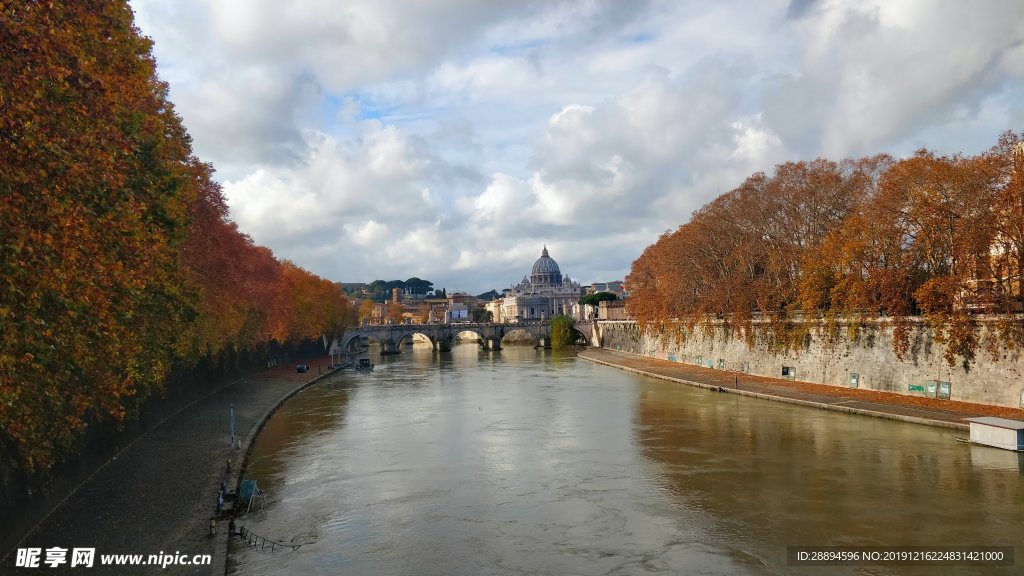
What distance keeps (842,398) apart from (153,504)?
34162 millimetres

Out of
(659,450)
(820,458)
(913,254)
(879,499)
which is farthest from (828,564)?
(913,254)

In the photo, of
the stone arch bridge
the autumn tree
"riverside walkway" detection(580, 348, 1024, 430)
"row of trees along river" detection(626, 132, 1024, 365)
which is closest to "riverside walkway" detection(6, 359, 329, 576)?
the autumn tree

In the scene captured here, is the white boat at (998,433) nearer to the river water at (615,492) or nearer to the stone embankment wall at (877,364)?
the river water at (615,492)

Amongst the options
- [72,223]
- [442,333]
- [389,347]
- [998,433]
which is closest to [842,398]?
[998,433]

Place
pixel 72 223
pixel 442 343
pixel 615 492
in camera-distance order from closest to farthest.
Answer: pixel 72 223, pixel 615 492, pixel 442 343

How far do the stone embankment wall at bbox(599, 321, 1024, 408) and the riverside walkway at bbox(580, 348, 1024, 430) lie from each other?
0.64 m

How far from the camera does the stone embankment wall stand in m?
32.7

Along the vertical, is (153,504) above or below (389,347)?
below

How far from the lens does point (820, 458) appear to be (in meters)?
26.8

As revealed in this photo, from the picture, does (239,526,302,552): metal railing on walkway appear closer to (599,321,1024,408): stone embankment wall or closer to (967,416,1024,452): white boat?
(967,416,1024,452): white boat

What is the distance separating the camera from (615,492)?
23.2 meters

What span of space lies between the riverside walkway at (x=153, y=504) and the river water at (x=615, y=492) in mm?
1316

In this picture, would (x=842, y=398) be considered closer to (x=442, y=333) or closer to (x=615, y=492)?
(x=615, y=492)

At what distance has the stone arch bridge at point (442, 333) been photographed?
11000 centimetres
